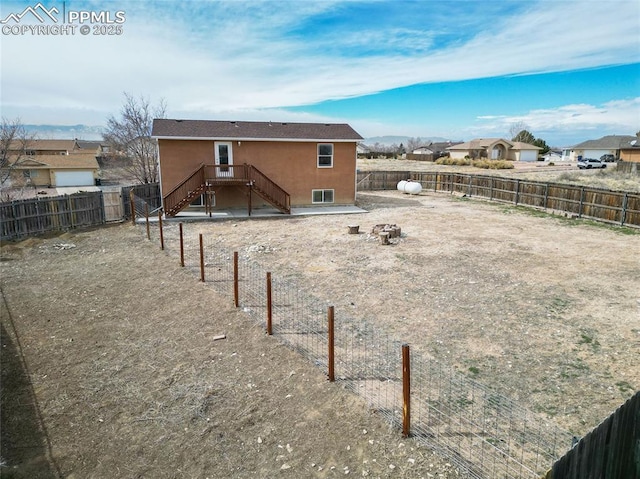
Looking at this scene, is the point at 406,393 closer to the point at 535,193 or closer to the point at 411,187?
the point at 535,193

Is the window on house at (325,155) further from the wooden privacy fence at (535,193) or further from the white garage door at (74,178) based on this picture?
the white garage door at (74,178)

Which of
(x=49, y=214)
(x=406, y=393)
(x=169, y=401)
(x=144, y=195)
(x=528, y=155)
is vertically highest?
(x=528, y=155)

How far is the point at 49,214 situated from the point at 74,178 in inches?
1587

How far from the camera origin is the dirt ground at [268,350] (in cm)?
493

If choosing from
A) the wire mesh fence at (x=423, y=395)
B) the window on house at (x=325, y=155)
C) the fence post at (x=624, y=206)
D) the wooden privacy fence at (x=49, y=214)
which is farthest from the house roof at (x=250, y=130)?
the wire mesh fence at (x=423, y=395)

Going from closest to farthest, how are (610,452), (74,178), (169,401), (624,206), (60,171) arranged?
(610,452)
(169,401)
(624,206)
(60,171)
(74,178)

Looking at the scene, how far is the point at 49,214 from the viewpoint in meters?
16.8

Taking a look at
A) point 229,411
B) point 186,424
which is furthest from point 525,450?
point 186,424

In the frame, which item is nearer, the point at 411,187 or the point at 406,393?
the point at 406,393

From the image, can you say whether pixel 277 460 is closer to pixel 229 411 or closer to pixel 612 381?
pixel 229 411

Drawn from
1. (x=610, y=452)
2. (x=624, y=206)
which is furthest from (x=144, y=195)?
(x=624, y=206)

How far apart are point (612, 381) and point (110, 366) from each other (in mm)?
7710

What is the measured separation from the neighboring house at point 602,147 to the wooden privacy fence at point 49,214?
2926 inches

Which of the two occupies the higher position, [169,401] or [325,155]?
[325,155]
